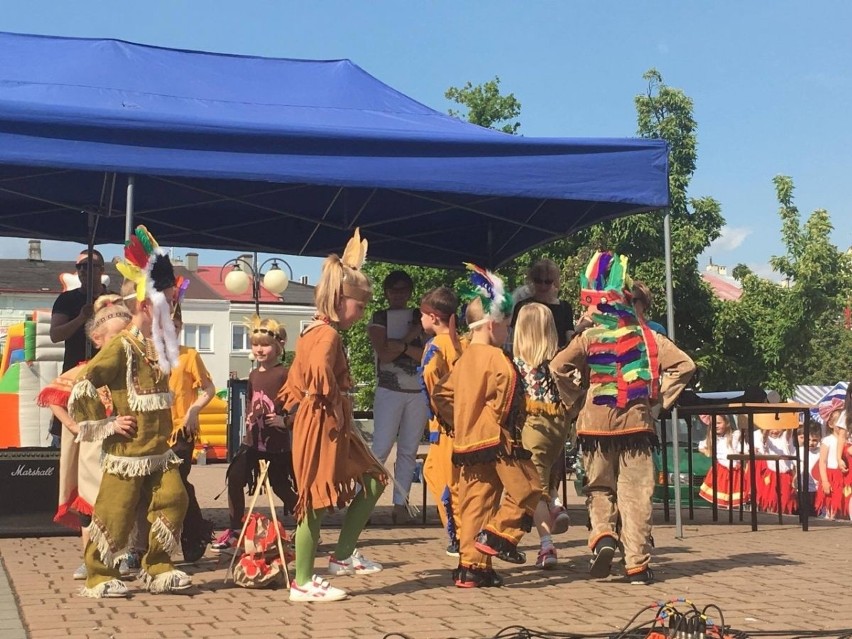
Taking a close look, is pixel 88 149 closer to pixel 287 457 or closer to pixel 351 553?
pixel 287 457

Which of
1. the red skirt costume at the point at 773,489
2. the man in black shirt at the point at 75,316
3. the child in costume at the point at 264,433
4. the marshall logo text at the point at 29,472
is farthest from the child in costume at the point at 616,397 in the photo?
the red skirt costume at the point at 773,489

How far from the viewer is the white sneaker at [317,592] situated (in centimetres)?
602

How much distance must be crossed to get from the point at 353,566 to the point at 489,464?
1.16m

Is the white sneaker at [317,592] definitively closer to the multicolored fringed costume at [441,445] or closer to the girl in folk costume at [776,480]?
the multicolored fringed costume at [441,445]

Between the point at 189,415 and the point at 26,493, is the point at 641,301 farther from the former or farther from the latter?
the point at 26,493

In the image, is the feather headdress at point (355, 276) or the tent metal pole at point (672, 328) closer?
the feather headdress at point (355, 276)

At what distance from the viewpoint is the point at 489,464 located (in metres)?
6.50

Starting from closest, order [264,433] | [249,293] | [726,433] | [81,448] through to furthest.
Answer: [81,448] → [264,433] → [726,433] → [249,293]

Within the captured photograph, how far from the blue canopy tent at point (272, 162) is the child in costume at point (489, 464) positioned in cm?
191

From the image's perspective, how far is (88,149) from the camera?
7355 mm

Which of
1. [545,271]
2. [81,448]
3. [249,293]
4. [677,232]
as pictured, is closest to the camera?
[81,448]

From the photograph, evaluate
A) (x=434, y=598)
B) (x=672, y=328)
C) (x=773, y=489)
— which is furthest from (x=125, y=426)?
(x=773, y=489)

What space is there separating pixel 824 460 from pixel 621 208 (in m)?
5.09

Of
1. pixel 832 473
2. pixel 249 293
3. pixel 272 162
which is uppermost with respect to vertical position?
pixel 249 293
